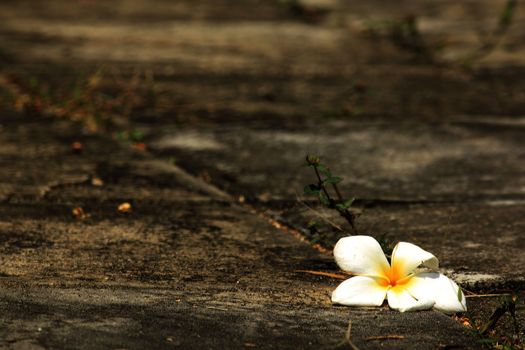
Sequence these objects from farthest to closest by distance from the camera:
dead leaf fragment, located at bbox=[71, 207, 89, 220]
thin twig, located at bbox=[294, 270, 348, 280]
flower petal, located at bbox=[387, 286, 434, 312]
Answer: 1. dead leaf fragment, located at bbox=[71, 207, 89, 220]
2. thin twig, located at bbox=[294, 270, 348, 280]
3. flower petal, located at bbox=[387, 286, 434, 312]

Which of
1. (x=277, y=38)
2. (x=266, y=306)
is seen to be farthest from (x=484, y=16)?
(x=266, y=306)

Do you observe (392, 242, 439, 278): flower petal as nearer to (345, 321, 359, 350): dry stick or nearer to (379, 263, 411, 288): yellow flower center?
(379, 263, 411, 288): yellow flower center

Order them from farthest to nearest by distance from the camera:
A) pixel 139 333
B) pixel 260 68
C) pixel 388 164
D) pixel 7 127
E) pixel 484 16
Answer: pixel 484 16
pixel 260 68
pixel 7 127
pixel 388 164
pixel 139 333

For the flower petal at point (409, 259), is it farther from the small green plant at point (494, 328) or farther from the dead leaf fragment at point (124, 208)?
the dead leaf fragment at point (124, 208)

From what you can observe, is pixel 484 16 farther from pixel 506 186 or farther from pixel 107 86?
pixel 506 186

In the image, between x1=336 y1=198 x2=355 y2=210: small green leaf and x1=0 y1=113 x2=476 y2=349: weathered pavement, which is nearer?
x1=0 y1=113 x2=476 y2=349: weathered pavement

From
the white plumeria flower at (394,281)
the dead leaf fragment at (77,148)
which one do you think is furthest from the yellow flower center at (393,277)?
the dead leaf fragment at (77,148)

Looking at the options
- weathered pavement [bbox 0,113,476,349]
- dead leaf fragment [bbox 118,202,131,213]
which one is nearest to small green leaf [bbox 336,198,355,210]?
weathered pavement [bbox 0,113,476,349]
